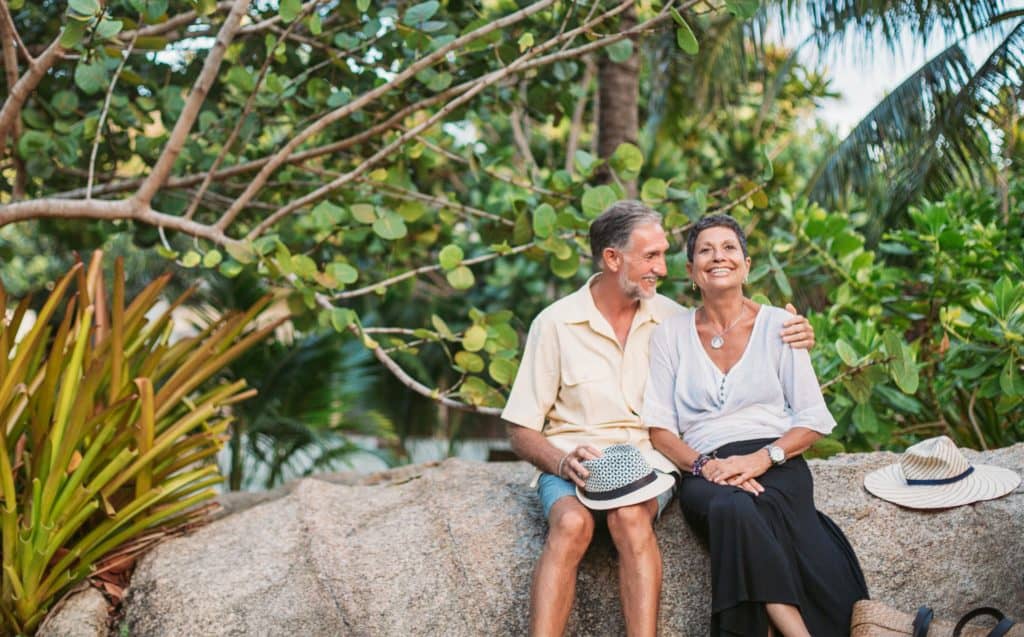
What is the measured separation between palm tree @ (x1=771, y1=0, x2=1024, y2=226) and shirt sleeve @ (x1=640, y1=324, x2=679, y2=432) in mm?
4295

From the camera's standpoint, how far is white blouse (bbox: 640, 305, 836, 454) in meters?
3.36

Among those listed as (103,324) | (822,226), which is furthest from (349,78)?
(822,226)

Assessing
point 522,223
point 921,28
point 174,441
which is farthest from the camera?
point 921,28

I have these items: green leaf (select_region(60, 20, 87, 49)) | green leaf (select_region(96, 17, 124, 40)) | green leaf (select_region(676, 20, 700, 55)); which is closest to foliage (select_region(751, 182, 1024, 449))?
green leaf (select_region(676, 20, 700, 55))

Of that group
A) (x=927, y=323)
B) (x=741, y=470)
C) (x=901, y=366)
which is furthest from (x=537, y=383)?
(x=927, y=323)

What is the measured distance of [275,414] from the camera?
7.10m

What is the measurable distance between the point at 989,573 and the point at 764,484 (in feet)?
2.73

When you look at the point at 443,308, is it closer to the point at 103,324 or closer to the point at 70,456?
the point at 103,324

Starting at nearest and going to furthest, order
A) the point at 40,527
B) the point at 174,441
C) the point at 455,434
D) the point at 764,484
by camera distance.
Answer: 1. the point at 764,484
2. the point at 40,527
3. the point at 174,441
4. the point at 455,434

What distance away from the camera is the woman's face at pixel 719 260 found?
344 cm

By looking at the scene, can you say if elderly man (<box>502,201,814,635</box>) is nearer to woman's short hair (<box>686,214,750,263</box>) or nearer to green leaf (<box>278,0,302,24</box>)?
woman's short hair (<box>686,214,750,263</box>)

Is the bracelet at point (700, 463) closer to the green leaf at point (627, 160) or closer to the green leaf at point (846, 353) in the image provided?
the green leaf at point (846, 353)

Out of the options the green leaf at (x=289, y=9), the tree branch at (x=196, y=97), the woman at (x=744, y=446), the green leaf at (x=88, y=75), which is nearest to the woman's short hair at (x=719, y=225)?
the woman at (x=744, y=446)

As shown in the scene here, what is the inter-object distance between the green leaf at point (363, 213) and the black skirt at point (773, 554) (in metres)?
2.16
